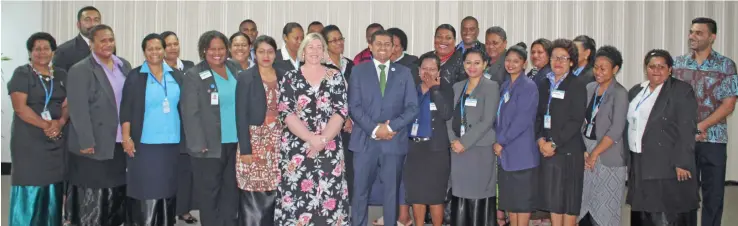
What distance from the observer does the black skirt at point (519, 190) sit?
5.14 meters

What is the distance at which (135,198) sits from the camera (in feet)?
16.7

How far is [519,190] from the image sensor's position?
514cm

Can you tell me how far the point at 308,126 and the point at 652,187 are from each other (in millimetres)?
2361

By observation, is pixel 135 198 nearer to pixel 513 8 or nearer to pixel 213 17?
pixel 213 17

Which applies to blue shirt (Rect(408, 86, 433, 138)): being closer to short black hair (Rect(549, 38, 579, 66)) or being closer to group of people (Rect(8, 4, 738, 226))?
group of people (Rect(8, 4, 738, 226))

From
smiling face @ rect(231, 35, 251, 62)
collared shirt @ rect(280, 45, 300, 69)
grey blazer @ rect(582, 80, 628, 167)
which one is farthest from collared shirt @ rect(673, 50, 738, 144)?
smiling face @ rect(231, 35, 251, 62)

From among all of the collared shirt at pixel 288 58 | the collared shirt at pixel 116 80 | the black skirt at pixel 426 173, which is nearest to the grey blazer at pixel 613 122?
the black skirt at pixel 426 173

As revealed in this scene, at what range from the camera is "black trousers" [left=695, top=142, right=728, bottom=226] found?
5645 millimetres

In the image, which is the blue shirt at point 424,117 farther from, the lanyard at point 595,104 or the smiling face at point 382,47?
the lanyard at point 595,104

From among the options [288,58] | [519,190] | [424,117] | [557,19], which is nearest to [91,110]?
[288,58]

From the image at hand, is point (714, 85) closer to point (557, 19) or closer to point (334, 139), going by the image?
point (334, 139)

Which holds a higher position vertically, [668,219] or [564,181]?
[564,181]

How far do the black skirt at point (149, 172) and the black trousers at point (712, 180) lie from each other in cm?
406

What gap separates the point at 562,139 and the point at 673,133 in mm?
721
